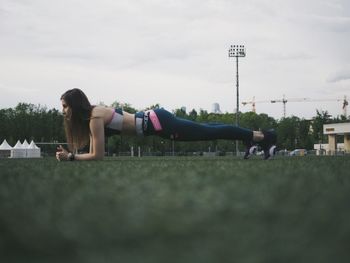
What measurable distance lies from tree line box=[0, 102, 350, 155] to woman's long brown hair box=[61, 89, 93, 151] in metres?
57.4

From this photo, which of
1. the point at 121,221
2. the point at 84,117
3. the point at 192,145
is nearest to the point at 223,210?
the point at 121,221

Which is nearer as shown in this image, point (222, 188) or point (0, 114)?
point (222, 188)

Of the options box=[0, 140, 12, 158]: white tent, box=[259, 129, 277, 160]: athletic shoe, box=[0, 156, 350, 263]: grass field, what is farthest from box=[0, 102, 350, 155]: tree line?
box=[0, 156, 350, 263]: grass field

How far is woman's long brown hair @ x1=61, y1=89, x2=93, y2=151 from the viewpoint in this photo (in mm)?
5814

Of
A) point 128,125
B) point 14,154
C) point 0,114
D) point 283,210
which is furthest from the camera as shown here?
point 0,114

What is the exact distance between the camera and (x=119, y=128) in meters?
6.12

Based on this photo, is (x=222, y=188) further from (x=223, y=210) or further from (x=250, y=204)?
(x=223, y=210)

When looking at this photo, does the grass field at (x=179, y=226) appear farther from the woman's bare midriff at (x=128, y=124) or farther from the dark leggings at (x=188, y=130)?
the dark leggings at (x=188, y=130)

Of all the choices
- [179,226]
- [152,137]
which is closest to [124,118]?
[179,226]

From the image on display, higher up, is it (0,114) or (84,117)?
(0,114)

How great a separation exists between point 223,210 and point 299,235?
308 millimetres

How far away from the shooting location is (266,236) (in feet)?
2.98

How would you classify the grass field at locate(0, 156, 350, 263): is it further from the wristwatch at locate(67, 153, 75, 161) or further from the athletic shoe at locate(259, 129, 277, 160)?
the athletic shoe at locate(259, 129, 277, 160)

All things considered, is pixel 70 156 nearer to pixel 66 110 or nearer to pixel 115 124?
pixel 66 110
